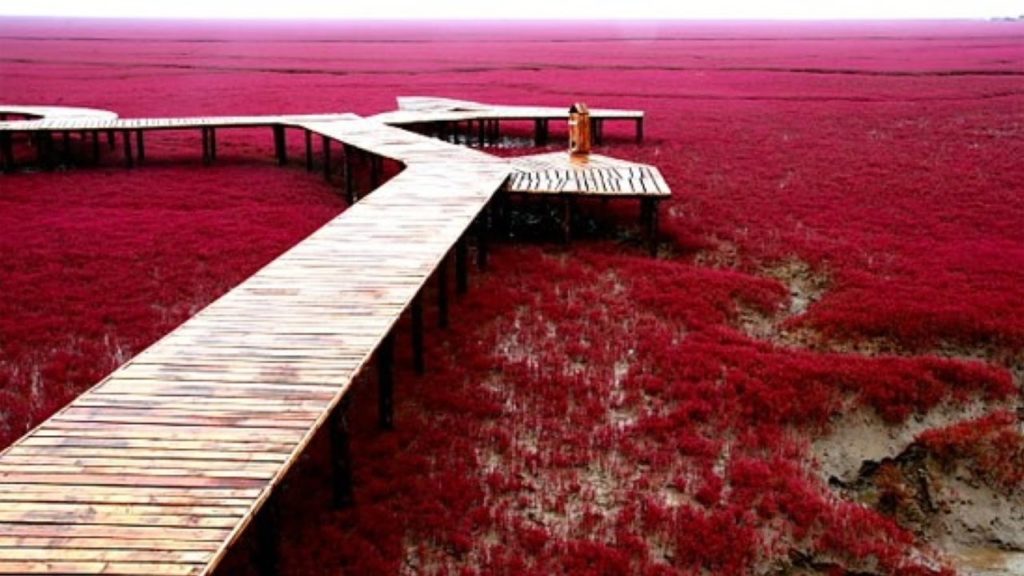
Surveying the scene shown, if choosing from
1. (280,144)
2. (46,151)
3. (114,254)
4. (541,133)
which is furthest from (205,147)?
(541,133)

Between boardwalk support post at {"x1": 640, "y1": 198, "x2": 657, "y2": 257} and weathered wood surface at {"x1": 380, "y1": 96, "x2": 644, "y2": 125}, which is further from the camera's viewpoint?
weathered wood surface at {"x1": 380, "y1": 96, "x2": 644, "y2": 125}

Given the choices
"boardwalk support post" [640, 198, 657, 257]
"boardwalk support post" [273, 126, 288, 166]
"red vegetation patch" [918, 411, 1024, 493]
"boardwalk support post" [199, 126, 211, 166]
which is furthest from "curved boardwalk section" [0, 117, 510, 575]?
"boardwalk support post" [199, 126, 211, 166]

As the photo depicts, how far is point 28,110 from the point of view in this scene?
75.3 feet

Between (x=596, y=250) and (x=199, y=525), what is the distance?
8.67 metres

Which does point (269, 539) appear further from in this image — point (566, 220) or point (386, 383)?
point (566, 220)

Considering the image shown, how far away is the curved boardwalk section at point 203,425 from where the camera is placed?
3.81m

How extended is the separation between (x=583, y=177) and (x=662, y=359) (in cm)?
499

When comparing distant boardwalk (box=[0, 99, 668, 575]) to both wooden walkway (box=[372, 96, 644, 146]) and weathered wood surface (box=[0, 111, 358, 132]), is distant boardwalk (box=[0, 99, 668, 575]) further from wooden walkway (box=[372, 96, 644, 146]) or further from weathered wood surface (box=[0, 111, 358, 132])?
wooden walkway (box=[372, 96, 644, 146])

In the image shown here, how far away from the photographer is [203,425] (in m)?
4.85

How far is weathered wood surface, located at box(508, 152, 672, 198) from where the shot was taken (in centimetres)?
1192

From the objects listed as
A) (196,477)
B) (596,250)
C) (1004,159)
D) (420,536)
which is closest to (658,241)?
(596,250)

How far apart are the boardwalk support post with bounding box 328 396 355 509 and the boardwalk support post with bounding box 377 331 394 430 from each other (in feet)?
3.00

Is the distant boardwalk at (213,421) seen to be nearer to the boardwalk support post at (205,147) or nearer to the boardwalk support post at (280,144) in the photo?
the boardwalk support post at (280,144)

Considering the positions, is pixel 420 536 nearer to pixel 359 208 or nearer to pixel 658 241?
pixel 359 208
